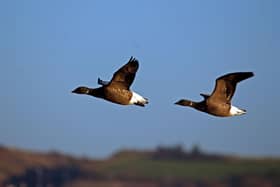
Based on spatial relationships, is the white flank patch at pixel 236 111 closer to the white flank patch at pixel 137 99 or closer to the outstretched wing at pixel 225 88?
the outstretched wing at pixel 225 88

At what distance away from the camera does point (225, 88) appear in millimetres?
20516

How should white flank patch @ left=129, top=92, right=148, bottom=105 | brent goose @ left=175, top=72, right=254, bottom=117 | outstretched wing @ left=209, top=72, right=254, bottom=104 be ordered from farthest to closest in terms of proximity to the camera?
outstretched wing @ left=209, top=72, right=254, bottom=104, brent goose @ left=175, top=72, right=254, bottom=117, white flank patch @ left=129, top=92, right=148, bottom=105

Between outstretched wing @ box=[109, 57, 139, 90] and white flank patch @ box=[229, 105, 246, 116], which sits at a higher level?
outstretched wing @ box=[109, 57, 139, 90]

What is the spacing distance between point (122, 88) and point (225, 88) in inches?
88.5

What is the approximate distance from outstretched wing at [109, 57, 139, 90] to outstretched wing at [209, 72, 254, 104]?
1806mm

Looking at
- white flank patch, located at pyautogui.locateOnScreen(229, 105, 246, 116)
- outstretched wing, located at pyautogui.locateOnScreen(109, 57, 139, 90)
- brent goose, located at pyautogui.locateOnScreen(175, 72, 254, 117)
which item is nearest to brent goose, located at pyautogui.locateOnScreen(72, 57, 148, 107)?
outstretched wing, located at pyautogui.locateOnScreen(109, 57, 139, 90)

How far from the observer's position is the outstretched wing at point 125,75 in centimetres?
1975

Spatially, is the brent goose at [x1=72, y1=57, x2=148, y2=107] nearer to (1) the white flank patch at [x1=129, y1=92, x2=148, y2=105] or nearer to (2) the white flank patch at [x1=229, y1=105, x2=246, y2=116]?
(1) the white flank patch at [x1=129, y1=92, x2=148, y2=105]

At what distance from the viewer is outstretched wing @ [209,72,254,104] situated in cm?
2044

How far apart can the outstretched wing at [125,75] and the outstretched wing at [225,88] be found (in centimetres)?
181

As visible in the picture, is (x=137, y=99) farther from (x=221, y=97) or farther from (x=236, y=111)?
(x=236, y=111)

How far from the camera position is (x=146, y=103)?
19.4m

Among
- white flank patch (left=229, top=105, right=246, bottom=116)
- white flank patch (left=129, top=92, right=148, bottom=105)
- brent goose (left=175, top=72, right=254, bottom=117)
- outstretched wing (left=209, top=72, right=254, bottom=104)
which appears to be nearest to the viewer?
white flank patch (left=129, top=92, right=148, bottom=105)

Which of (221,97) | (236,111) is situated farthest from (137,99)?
(236,111)
